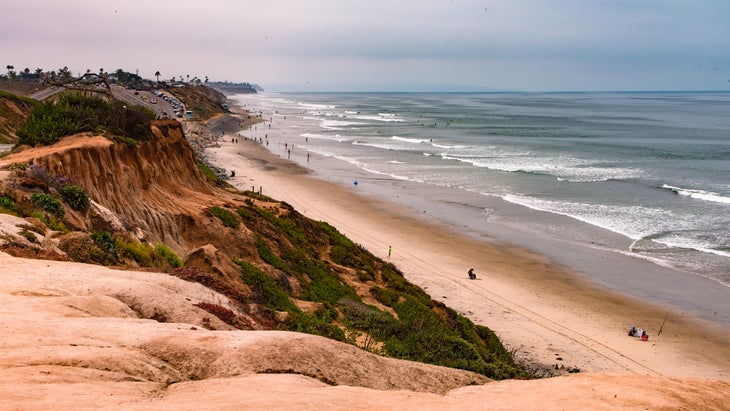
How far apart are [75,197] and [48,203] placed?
3.93 feet

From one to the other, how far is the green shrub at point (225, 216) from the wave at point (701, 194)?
43389mm

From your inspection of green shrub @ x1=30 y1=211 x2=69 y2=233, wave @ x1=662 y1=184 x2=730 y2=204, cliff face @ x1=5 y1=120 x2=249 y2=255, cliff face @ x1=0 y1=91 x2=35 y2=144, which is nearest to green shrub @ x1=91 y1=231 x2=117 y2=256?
green shrub @ x1=30 y1=211 x2=69 y2=233

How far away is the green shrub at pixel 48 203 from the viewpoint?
1479 centimetres

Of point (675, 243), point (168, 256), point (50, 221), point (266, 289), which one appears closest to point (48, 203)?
point (50, 221)

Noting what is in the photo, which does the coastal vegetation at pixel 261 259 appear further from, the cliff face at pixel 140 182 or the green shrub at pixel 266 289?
the cliff face at pixel 140 182

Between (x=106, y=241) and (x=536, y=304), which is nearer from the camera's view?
(x=106, y=241)

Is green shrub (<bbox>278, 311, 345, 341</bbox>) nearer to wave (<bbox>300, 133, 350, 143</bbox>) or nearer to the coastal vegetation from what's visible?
the coastal vegetation

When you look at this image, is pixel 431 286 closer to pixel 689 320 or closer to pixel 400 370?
pixel 689 320

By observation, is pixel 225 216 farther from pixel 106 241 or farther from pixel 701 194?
pixel 701 194

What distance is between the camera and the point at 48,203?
14.9 meters

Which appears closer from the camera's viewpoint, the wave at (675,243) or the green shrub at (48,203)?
the green shrub at (48,203)

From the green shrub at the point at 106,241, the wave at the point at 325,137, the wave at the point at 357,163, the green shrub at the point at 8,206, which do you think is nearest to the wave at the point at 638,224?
the wave at the point at 357,163

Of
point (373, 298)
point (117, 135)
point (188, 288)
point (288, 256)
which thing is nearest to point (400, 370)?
point (188, 288)

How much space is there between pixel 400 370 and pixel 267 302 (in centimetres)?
701
